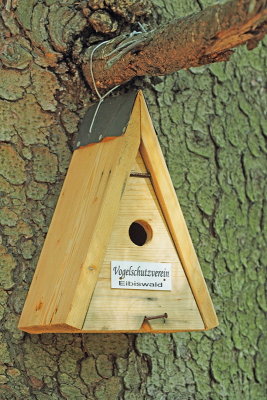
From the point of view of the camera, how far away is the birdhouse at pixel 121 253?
198 centimetres

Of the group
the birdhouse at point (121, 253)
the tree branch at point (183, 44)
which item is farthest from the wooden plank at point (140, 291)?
the tree branch at point (183, 44)

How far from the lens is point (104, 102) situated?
222 centimetres

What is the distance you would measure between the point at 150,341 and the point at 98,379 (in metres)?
0.16

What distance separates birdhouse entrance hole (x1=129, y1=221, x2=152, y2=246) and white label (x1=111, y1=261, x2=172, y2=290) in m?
0.07

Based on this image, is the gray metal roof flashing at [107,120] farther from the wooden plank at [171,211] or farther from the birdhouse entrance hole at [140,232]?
the birdhouse entrance hole at [140,232]

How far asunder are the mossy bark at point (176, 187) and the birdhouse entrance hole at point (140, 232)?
20 centimetres

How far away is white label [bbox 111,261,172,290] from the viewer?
2.02m

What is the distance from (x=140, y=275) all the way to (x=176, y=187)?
1.55 feet

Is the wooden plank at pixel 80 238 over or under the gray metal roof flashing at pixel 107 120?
under

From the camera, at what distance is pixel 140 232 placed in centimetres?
220

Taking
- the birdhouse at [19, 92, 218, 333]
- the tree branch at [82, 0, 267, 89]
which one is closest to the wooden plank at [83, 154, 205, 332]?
the birdhouse at [19, 92, 218, 333]

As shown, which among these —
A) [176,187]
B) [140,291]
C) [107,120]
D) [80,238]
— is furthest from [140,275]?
[176,187]

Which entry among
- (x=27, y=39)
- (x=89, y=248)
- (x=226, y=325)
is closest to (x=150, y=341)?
(x=226, y=325)

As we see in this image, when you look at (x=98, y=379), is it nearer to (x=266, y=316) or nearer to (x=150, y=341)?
(x=150, y=341)
